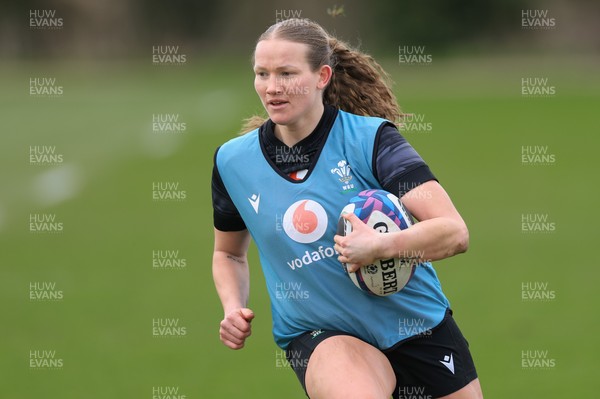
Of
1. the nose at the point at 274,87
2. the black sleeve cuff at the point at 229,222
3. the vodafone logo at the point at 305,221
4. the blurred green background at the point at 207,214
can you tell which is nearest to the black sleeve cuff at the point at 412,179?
the vodafone logo at the point at 305,221

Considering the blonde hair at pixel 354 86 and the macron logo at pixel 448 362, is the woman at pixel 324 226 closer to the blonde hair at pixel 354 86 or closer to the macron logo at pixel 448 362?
the macron logo at pixel 448 362

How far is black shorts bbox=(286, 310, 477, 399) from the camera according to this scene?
5.49 m

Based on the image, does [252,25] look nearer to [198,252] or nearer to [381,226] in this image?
[198,252]

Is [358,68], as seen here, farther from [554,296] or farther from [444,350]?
[554,296]

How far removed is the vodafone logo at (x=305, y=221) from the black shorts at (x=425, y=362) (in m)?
0.46

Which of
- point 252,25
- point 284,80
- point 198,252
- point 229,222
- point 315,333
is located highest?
point 252,25

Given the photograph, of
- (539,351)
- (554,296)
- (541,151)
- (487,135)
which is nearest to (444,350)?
(539,351)

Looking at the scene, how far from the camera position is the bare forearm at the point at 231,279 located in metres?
5.77

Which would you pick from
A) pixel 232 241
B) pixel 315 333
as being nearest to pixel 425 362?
pixel 315 333

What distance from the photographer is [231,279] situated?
588 centimetres

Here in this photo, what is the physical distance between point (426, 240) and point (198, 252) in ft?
29.7

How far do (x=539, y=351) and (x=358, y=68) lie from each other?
4.39 metres

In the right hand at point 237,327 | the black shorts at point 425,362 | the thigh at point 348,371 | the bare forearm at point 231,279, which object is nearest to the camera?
the thigh at point 348,371

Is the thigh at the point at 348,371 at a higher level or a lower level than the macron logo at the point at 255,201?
lower
